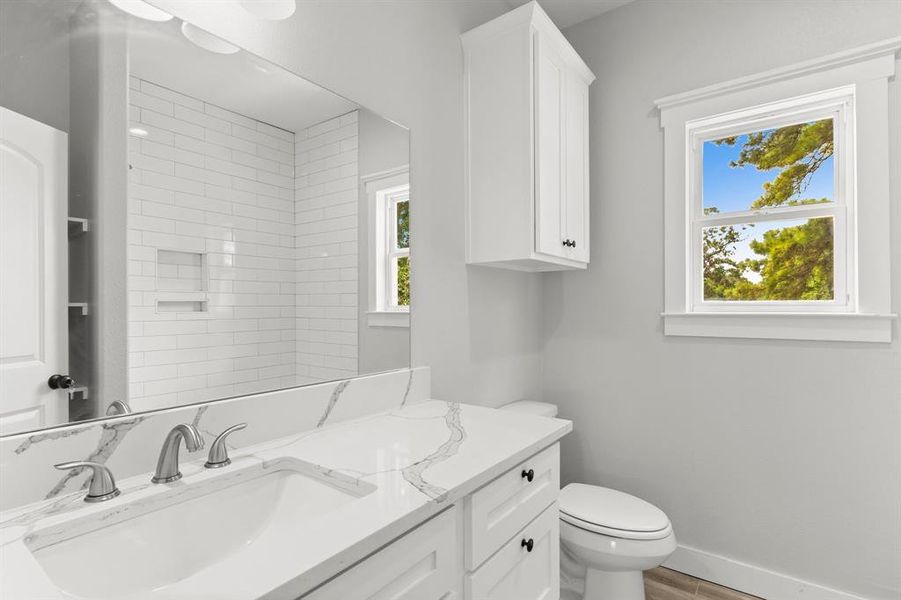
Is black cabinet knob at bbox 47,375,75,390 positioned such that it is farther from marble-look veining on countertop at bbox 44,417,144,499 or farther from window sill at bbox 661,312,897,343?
window sill at bbox 661,312,897,343

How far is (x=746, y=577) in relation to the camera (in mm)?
1921

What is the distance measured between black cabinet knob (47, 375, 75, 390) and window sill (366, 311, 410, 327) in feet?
2.46

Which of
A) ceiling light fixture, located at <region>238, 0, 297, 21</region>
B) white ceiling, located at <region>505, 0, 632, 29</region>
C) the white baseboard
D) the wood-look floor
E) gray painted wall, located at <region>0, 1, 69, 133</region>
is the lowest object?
the wood-look floor

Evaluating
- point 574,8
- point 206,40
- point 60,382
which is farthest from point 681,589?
point 574,8

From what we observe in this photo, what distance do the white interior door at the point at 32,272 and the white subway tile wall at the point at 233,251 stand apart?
0.12m

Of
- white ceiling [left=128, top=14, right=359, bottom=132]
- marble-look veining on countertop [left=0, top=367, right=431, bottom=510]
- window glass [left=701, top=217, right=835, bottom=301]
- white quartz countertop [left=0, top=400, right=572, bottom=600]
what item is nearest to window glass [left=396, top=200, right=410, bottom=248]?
white ceiling [left=128, top=14, right=359, bottom=132]

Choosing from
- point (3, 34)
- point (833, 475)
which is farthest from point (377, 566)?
point (833, 475)

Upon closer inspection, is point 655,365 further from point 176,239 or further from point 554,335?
point 176,239

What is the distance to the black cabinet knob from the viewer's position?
83cm

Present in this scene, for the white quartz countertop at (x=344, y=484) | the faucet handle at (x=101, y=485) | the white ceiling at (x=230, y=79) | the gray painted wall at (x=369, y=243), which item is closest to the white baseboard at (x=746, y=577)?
the white quartz countertop at (x=344, y=484)

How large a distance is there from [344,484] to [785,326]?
185 centimetres

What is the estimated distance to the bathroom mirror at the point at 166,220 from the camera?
0.80 m

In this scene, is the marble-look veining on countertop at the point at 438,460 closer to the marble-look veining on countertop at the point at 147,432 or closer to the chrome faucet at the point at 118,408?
the marble-look veining on countertop at the point at 147,432

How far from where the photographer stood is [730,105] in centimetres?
197
